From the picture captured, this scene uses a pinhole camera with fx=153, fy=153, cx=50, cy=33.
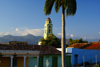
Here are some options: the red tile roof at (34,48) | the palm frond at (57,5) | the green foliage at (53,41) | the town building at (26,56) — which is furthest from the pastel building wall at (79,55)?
the green foliage at (53,41)

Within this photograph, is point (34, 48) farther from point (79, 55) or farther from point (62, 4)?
point (62, 4)

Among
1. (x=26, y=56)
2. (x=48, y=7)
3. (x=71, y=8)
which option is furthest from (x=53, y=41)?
(x=71, y=8)

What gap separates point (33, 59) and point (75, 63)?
26.0 ft

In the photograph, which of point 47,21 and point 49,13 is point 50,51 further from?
point 47,21

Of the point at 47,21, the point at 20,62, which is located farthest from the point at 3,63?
the point at 47,21

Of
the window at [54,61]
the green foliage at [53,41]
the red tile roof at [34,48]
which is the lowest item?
the window at [54,61]

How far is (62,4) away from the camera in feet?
43.8

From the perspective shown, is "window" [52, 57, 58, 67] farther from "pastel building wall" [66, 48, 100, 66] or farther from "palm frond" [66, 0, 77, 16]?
"palm frond" [66, 0, 77, 16]

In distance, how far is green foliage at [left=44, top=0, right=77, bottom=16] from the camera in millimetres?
12909

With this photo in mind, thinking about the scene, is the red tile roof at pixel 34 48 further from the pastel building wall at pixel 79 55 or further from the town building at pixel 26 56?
the pastel building wall at pixel 79 55

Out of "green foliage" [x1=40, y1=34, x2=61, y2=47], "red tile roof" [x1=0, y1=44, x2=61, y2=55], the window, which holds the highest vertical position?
"green foliage" [x1=40, y1=34, x2=61, y2=47]

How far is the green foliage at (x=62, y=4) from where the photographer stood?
12.9 metres

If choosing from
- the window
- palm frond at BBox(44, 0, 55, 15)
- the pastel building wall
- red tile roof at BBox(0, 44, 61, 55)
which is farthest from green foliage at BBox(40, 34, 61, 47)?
palm frond at BBox(44, 0, 55, 15)

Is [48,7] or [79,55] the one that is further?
[79,55]
